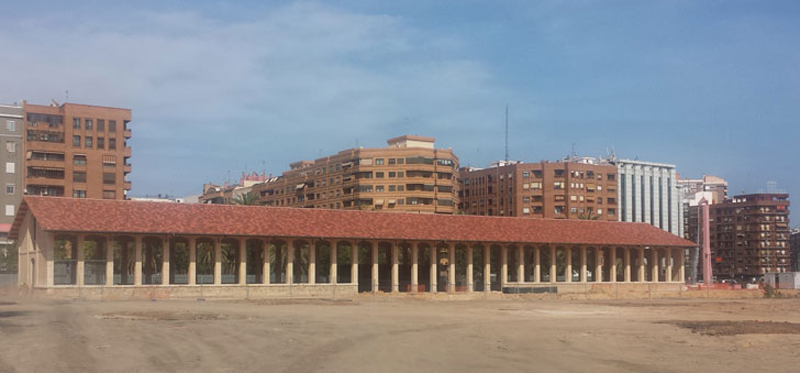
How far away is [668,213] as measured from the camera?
610 ft

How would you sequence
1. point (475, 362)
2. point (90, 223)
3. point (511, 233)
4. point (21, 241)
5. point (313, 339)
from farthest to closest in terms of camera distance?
point (511, 233) → point (21, 241) → point (90, 223) → point (313, 339) → point (475, 362)

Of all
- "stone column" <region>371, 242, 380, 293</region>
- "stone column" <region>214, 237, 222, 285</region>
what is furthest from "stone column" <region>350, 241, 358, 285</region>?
"stone column" <region>214, 237, 222, 285</region>

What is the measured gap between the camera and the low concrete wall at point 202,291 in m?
55.5

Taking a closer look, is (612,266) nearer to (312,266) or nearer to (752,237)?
(312,266)

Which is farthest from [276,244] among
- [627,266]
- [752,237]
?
[752,237]

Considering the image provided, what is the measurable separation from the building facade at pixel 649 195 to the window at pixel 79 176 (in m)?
105

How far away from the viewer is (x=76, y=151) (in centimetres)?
11256

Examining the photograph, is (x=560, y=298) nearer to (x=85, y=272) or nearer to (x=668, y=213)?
(x=85, y=272)

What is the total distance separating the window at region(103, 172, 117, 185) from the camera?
376ft

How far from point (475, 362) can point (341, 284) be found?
1735 inches

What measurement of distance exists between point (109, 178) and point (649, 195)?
374ft

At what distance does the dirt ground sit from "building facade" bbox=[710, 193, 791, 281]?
153 metres

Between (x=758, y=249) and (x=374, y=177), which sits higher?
(x=374, y=177)

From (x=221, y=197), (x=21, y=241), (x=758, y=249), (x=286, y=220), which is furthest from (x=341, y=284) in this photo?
(x=758, y=249)
